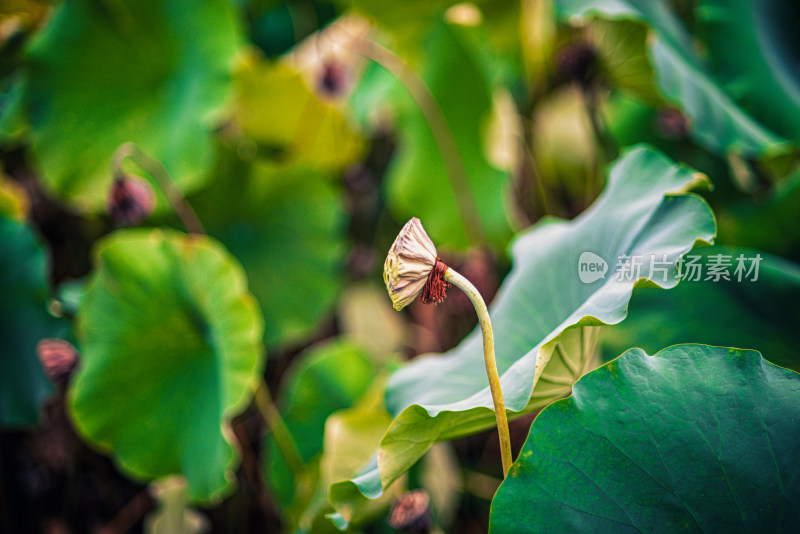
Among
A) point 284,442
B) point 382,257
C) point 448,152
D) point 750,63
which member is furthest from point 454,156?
point 284,442

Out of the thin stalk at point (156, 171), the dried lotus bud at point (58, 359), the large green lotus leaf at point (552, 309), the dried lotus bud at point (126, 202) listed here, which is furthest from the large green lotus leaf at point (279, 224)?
the large green lotus leaf at point (552, 309)

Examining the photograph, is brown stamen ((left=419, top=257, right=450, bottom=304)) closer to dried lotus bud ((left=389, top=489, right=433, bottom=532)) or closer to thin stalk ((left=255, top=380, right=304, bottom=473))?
dried lotus bud ((left=389, top=489, right=433, bottom=532))

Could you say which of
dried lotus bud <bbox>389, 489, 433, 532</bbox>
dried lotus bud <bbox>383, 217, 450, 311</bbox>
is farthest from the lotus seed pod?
dried lotus bud <bbox>389, 489, 433, 532</bbox>

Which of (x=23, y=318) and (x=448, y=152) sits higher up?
(x=448, y=152)

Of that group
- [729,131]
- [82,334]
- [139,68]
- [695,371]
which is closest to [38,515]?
[82,334]

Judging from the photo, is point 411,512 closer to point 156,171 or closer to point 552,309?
point 552,309

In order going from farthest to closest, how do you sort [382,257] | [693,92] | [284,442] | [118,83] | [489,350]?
[382,257] < [118,83] < [284,442] < [693,92] < [489,350]

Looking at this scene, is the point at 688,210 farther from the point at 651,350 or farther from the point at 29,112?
the point at 29,112
